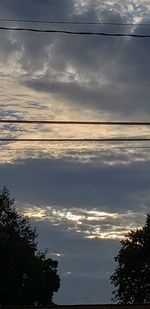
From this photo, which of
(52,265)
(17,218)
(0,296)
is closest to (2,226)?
(17,218)

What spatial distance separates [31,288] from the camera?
2274 inches

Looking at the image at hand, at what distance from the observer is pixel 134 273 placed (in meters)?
63.5

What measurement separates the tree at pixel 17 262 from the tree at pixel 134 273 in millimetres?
8230

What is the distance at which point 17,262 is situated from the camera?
2127 inches

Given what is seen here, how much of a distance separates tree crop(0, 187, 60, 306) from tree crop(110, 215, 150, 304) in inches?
324

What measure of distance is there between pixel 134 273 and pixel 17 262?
14.9 metres

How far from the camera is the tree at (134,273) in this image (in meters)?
62.6

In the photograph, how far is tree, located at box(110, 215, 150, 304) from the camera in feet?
205

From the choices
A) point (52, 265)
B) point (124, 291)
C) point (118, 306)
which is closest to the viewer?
point (118, 306)

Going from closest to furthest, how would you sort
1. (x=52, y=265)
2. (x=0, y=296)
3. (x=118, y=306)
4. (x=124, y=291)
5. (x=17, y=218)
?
(x=118, y=306)
(x=0, y=296)
(x=17, y=218)
(x=124, y=291)
(x=52, y=265)

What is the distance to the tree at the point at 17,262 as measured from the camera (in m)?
53.7

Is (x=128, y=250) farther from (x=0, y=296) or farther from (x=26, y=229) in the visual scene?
(x=0, y=296)

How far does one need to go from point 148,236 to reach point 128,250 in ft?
8.45

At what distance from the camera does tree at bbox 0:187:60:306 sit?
53656 millimetres
